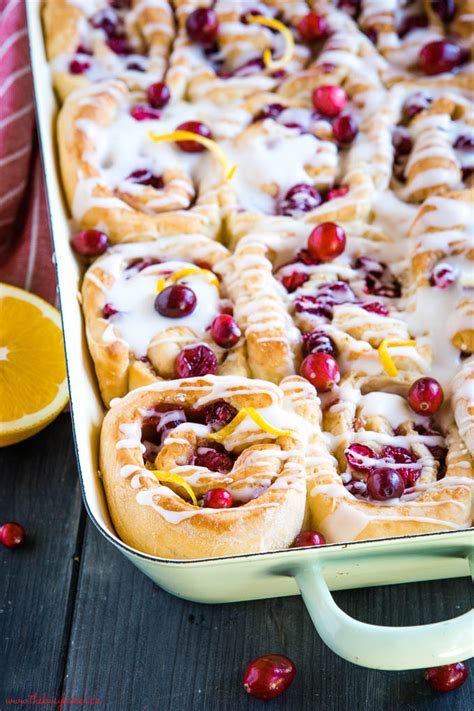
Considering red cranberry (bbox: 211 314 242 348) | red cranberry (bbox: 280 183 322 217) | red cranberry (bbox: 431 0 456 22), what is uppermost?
red cranberry (bbox: 431 0 456 22)

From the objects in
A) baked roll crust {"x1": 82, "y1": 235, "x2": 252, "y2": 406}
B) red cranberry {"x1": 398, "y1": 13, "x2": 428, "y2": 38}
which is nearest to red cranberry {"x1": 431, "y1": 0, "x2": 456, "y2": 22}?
red cranberry {"x1": 398, "y1": 13, "x2": 428, "y2": 38}

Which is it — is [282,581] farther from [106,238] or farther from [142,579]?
[106,238]

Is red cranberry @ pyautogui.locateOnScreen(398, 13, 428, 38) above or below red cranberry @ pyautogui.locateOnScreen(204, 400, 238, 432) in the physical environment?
above

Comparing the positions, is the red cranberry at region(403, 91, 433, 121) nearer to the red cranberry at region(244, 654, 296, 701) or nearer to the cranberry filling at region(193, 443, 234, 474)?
the cranberry filling at region(193, 443, 234, 474)

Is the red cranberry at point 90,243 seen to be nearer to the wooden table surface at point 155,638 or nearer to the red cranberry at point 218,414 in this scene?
the red cranberry at point 218,414

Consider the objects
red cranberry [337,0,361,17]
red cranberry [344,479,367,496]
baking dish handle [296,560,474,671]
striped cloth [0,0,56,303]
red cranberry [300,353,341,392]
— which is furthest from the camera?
red cranberry [337,0,361,17]

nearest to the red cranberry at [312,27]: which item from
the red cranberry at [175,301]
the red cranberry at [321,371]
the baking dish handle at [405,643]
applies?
the red cranberry at [175,301]
